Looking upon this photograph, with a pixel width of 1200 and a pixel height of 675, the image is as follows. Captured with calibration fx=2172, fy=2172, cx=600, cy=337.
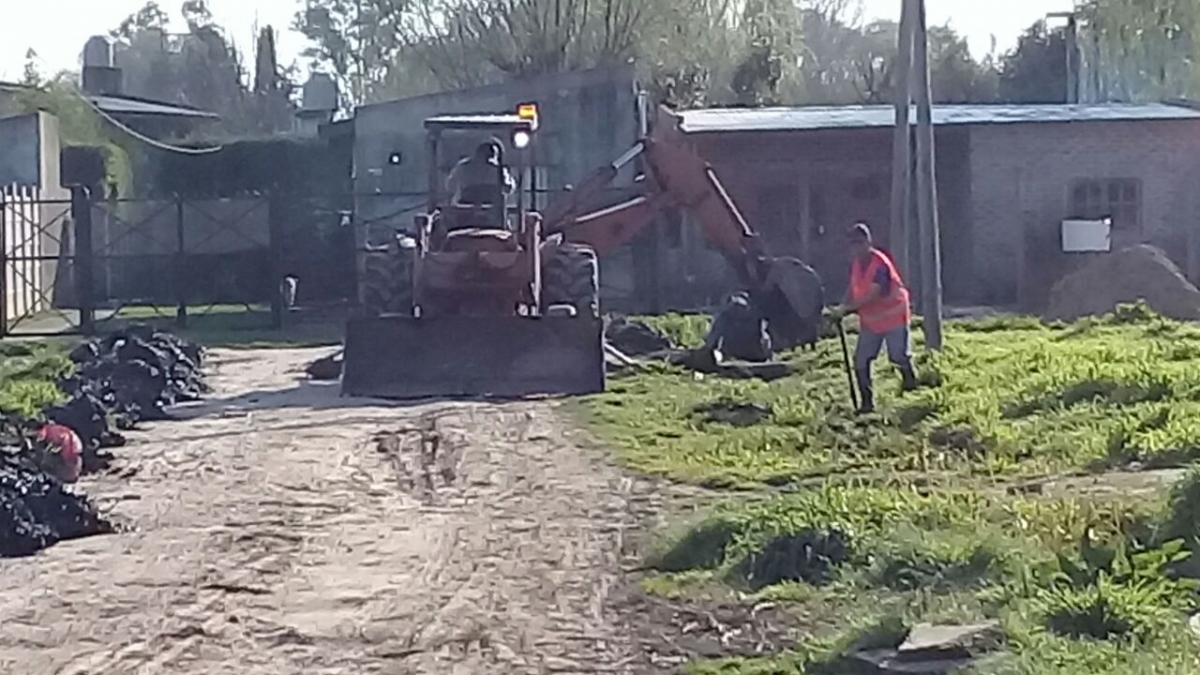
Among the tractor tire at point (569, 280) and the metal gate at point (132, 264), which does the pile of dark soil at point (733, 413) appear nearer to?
the tractor tire at point (569, 280)

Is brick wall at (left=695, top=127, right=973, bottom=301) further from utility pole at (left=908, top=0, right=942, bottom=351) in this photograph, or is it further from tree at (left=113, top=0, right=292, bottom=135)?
tree at (left=113, top=0, right=292, bottom=135)

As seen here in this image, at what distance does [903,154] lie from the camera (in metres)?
28.4

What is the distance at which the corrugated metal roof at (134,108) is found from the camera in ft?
210

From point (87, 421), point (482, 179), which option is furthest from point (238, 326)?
point (87, 421)

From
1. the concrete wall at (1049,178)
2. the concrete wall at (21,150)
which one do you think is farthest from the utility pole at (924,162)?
the concrete wall at (21,150)

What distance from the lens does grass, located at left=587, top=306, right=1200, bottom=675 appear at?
9234 mm

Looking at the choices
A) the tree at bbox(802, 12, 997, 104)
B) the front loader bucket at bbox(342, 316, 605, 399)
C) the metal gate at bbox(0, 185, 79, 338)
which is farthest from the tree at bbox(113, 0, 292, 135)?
the front loader bucket at bbox(342, 316, 605, 399)

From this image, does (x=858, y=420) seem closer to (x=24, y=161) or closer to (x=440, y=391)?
(x=440, y=391)

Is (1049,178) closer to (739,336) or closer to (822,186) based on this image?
(822,186)

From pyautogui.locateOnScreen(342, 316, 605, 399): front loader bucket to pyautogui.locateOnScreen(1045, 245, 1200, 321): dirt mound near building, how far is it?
1235 centimetres

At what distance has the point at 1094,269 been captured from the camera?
33.7 m

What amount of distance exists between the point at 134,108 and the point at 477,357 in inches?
1779

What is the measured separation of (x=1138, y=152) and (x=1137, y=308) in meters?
9.11

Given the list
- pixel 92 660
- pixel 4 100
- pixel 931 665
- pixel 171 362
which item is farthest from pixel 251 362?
pixel 4 100
